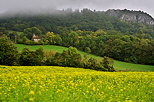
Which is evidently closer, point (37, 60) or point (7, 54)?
point (7, 54)

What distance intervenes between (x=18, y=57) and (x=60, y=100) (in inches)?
1966

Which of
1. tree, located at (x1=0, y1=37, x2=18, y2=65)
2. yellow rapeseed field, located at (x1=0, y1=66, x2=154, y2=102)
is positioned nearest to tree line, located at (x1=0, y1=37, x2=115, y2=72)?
tree, located at (x1=0, y1=37, x2=18, y2=65)

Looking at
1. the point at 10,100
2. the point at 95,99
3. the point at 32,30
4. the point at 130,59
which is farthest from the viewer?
the point at 32,30

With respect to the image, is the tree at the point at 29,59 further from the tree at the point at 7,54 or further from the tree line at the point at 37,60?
the tree at the point at 7,54

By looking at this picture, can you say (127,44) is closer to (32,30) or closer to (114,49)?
(114,49)

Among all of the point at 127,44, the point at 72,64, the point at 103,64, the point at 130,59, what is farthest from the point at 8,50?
the point at 127,44

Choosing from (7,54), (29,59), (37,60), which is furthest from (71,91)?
(7,54)

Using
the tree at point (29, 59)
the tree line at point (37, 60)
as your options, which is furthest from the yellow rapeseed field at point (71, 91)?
the tree at point (29, 59)

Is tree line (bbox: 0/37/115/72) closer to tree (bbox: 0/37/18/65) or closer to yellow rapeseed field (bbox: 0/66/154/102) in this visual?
tree (bbox: 0/37/18/65)

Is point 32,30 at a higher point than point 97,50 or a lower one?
higher

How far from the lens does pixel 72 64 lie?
57.0 m

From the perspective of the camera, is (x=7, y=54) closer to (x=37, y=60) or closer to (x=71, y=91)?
(x=37, y=60)

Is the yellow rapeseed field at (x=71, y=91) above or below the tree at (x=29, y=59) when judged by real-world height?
above

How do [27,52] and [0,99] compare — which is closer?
[0,99]
